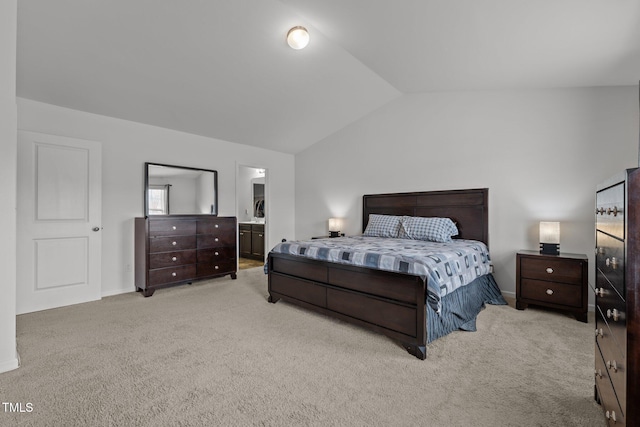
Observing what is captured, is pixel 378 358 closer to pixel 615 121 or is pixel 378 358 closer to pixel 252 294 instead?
pixel 252 294

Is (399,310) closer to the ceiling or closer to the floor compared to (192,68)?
closer to the floor

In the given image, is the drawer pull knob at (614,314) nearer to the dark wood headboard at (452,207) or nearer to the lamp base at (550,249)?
the lamp base at (550,249)

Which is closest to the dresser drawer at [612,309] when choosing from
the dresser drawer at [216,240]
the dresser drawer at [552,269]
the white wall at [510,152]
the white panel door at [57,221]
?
the dresser drawer at [552,269]

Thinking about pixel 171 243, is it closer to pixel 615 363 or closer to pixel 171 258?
pixel 171 258

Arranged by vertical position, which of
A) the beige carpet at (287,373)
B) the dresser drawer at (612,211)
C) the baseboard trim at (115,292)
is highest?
the dresser drawer at (612,211)

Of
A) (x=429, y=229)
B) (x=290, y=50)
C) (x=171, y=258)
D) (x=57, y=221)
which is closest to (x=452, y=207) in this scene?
(x=429, y=229)

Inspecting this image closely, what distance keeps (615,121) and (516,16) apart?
6.62ft

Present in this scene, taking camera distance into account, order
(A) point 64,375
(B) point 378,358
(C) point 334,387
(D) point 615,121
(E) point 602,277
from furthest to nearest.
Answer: (D) point 615,121, (B) point 378,358, (A) point 64,375, (C) point 334,387, (E) point 602,277

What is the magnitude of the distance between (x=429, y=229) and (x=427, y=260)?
1.55 metres

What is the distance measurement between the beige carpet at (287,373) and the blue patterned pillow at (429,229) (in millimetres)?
1144

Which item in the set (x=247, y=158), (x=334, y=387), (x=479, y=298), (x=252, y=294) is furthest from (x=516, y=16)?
(x=247, y=158)

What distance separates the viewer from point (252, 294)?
402cm

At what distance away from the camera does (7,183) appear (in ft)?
6.88

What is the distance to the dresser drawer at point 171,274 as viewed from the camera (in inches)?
157
